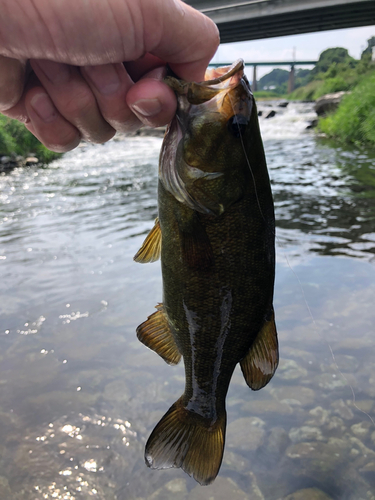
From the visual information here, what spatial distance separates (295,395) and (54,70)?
350cm

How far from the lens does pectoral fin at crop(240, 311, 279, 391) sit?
2080 millimetres

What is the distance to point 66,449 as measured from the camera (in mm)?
3574

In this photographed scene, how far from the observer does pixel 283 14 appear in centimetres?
3194

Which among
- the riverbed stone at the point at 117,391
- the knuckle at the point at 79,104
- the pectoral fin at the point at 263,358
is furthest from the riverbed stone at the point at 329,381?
the knuckle at the point at 79,104

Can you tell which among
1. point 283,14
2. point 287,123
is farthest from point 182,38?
point 283,14

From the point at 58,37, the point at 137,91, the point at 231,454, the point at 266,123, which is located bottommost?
the point at 266,123

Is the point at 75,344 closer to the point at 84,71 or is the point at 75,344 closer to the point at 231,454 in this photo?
the point at 231,454

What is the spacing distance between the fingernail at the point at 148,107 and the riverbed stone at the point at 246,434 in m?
2.89

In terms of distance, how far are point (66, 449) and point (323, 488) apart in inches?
84.3

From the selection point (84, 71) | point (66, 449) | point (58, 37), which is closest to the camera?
point (58, 37)

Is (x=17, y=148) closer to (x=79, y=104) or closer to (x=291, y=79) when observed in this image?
(x=79, y=104)

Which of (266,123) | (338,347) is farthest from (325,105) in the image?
(338,347)

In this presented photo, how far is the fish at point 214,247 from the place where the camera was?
6.50 feet

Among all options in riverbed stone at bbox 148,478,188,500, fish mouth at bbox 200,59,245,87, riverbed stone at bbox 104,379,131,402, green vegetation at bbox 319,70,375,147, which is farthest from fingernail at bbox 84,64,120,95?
green vegetation at bbox 319,70,375,147
